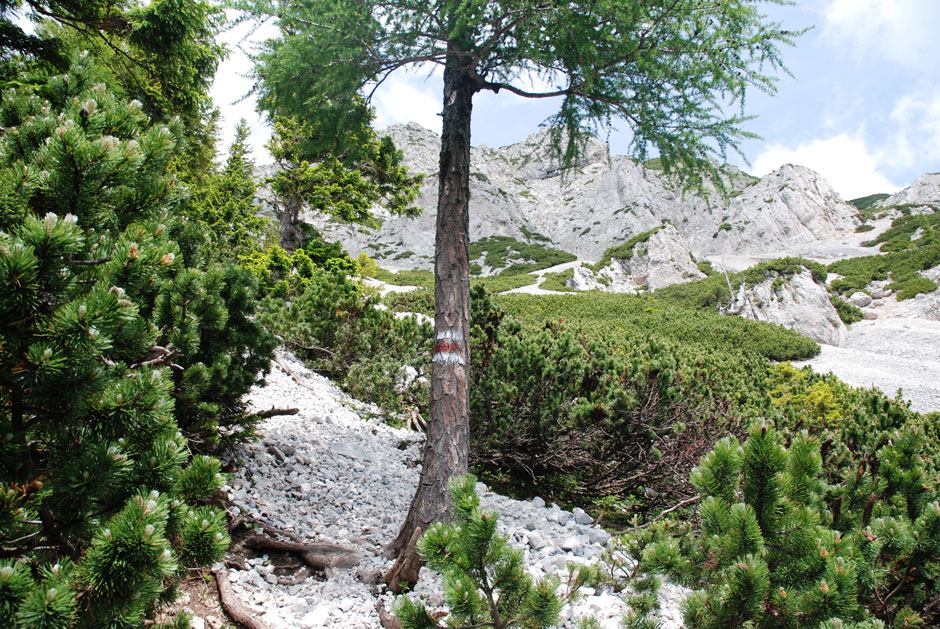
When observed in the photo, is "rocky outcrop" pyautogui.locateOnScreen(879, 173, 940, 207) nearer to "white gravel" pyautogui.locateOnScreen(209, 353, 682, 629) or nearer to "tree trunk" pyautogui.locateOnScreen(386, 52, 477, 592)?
"white gravel" pyautogui.locateOnScreen(209, 353, 682, 629)

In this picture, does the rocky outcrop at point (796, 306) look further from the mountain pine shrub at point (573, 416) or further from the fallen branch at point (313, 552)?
the fallen branch at point (313, 552)

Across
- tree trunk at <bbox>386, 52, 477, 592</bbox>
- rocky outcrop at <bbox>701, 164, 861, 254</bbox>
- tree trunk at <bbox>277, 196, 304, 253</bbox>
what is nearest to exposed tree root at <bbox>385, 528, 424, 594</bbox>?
tree trunk at <bbox>386, 52, 477, 592</bbox>

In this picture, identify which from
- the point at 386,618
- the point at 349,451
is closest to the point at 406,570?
the point at 386,618

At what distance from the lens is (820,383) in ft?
24.6

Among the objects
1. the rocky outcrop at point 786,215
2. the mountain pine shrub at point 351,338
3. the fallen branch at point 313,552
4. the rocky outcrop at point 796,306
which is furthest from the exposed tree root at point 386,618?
the rocky outcrop at point 786,215

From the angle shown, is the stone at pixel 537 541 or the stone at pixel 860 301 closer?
the stone at pixel 537 541

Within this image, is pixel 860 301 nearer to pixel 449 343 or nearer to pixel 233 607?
pixel 449 343

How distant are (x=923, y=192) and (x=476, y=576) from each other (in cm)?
6234

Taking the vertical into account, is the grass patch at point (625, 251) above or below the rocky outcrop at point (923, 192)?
below

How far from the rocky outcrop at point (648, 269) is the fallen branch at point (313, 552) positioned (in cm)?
2780

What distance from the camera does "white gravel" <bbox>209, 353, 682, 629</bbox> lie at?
2.66m

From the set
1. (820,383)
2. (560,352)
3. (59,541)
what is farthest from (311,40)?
(820,383)

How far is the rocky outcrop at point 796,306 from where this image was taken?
19141 mm

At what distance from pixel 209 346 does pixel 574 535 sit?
310 centimetres
